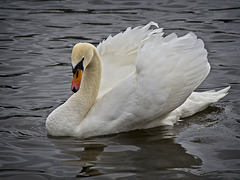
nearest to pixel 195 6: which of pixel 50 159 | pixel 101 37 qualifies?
pixel 101 37

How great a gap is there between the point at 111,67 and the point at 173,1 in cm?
810

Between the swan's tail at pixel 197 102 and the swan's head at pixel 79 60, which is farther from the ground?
the swan's head at pixel 79 60

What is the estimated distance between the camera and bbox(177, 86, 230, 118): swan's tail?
864cm

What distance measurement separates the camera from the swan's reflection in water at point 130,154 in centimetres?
665

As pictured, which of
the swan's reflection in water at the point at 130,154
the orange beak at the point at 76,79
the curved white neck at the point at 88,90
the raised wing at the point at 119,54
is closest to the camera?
the swan's reflection in water at the point at 130,154

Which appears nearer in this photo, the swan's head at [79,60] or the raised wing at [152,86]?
the swan's head at [79,60]

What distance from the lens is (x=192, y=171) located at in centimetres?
658

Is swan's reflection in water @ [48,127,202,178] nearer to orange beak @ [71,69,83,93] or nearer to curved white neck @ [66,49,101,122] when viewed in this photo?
curved white neck @ [66,49,101,122]

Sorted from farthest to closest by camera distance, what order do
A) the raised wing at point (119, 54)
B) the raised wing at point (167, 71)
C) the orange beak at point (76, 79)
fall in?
the raised wing at point (119, 54) < the raised wing at point (167, 71) < the orange beak at point (76, 79)

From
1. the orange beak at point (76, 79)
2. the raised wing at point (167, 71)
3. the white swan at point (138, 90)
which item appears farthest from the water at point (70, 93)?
the orange beak at point (76, 79)

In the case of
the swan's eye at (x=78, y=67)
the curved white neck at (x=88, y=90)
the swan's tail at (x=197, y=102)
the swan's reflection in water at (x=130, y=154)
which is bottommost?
the swan's reflection in water at (x=130, y=154)

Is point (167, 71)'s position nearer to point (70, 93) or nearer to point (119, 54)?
point (119, 54)

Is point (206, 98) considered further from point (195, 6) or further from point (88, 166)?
point (195, 6)

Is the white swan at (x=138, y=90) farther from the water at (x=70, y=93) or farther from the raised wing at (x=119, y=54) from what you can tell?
the raised wing at (x=119, y=54)
